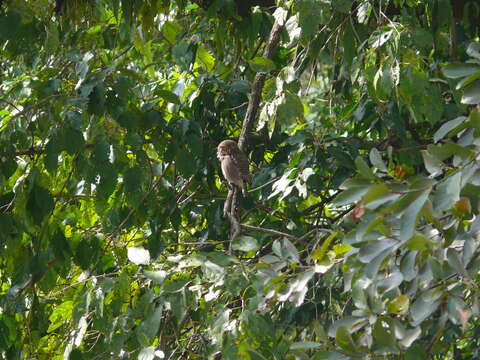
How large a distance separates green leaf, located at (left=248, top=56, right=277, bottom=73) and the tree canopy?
11 mm

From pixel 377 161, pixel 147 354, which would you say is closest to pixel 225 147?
pixel 147 354

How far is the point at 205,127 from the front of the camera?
4.30 m

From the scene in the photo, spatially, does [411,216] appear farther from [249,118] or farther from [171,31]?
[171,31]

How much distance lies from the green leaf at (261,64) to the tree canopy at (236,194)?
0.01 metres

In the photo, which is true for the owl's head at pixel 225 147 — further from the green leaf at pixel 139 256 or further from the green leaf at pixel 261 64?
the green leaf at pixel 139 256

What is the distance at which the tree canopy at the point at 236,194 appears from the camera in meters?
2.25

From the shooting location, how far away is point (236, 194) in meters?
3.70

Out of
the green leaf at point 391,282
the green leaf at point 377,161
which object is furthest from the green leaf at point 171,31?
the green leaf at point 391,282

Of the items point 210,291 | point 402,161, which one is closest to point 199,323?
point 210,291

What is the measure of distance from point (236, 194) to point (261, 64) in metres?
0.64

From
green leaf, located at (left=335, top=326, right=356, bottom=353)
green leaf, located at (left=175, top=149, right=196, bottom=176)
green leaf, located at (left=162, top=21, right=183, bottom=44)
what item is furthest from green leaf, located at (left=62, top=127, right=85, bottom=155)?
green leaf, located at (left=335, top=326, right=356, bottom=353)

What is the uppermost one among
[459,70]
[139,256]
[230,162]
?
[459,70]

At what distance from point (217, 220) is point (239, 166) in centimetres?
36

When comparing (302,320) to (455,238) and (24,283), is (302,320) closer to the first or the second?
(24,283)
